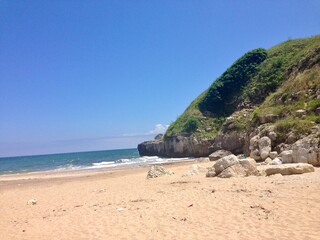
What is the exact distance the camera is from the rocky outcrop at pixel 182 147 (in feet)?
178

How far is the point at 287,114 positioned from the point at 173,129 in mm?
39919

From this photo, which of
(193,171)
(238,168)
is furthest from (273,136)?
(238,168)

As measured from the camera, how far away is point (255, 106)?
2002 inches

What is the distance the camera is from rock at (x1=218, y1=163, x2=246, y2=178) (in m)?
15.9

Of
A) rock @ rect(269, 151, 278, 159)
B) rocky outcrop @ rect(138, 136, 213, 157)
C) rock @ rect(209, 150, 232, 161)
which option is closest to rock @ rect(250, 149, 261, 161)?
rock @ rect(269, 151, 278, 159)

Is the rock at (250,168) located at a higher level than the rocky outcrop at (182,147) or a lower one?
lower

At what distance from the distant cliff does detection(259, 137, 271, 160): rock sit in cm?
74

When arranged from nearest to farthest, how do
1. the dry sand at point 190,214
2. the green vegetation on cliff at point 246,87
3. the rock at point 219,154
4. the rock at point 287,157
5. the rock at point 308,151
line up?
the dry sand at point 190,214 < the rock at point 308,151 < the rock at point 287,157 < the rock at point 219,154 < the green vegetation on cliff at point 246,87

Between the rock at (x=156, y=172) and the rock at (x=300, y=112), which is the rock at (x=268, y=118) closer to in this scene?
the rock at (x=300, y=112)

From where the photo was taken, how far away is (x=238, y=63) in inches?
2505

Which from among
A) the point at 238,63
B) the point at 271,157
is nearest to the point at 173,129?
the point at 238,63

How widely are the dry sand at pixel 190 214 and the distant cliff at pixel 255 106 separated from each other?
11442 mm

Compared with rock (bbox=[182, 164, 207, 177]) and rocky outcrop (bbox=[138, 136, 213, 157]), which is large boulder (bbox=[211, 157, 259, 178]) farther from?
rocky outcrop (bbox=[138, 136, 213, 157])

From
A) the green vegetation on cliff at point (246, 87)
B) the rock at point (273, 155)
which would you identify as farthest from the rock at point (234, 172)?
the green vegetation on cliff at point (246, 87)
